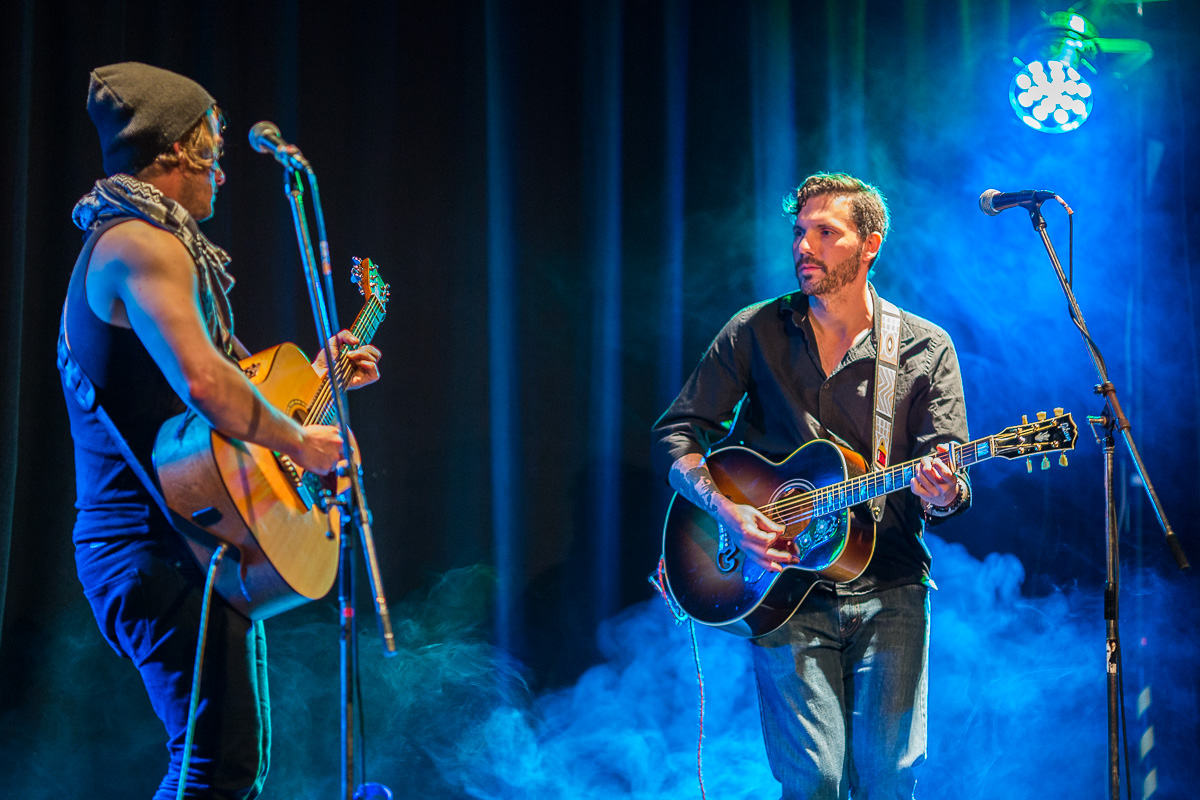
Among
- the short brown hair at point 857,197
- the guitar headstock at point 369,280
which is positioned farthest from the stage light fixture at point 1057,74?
the guitar headstock at point 369,280

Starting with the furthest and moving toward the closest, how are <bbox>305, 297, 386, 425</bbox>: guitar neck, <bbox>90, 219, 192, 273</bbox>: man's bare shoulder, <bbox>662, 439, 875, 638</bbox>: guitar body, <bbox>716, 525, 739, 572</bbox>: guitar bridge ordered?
1. <bbox>716, 525, 739, 572</bbox>: guitar bridge
2. <bbox>662, 439, 875, 638</bbox>: guitar body
3. <bbox>305, 297, 386, 425</bbox>: guitar neck
4. <bbox>90, 219, 192, 273</bbox>: man's bare shoulder

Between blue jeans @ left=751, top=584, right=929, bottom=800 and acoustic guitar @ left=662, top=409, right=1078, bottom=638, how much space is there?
0.11 metres

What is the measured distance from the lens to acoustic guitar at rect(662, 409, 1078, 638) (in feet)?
9.77

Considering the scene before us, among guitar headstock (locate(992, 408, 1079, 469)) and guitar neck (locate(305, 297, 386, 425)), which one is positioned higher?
guitar neck (locate(305, 297, 386, 425))

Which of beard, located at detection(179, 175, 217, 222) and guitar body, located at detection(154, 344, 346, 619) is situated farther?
beard, located at detection(179, 175, 217, 222)

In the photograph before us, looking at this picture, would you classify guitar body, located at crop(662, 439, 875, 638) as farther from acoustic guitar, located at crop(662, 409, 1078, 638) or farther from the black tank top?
the black tank top

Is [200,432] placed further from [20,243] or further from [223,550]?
[20,243]

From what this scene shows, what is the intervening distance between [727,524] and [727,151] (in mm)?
2177

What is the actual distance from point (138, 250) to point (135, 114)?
16.4 inches

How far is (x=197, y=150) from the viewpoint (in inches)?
101

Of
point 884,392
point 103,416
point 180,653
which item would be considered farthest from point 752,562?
point 103,416

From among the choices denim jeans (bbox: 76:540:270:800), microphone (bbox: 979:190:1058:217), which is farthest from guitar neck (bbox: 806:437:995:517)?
denim jeans (bbox: 76:540:270:800)

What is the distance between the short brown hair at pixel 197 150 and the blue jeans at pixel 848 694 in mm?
2139

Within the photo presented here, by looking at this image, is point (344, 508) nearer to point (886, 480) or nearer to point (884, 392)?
point (886, 480)
